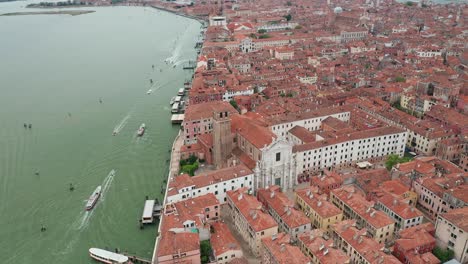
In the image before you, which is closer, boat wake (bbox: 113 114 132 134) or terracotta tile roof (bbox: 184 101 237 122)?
terracotta tile roof (bbox: 184 101 237 122)

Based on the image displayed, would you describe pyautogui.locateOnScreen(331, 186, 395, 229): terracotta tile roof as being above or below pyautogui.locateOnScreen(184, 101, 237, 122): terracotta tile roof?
below

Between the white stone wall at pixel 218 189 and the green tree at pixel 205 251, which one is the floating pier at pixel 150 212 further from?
the green tree at pixel 205 251

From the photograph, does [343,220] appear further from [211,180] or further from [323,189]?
[211,180]

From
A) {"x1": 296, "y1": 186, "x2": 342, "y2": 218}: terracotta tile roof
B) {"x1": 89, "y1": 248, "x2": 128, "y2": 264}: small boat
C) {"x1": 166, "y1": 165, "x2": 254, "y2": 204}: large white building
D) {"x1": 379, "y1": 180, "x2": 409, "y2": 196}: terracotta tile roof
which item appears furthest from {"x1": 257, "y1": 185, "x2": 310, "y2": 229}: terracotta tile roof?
{"x1": 89, "y1": 248, "x2": 128, "y2": 264}: small boat

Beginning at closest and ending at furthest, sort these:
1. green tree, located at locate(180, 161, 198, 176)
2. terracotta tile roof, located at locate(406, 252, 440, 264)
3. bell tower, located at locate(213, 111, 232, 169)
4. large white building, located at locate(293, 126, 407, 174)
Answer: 1. terracotta tile roof, located at locate(406, 252, 440, 264)
2. bell tower, located at locate(213, 111, 232, 169)
3. large white building, located at locate(293, 126, 407, 174)
4. green tree, located at locate(180, 161, 198, 176)

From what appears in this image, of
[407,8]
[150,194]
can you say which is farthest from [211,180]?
[407,8]

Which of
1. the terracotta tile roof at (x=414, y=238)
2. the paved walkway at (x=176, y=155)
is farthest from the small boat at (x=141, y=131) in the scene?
the terracotta tile roof at (x=414, y=238)

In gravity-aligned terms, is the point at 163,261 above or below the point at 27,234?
above

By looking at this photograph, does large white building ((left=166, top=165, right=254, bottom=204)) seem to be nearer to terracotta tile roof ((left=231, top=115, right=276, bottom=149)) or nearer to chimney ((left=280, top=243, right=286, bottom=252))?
terracotta tile roof ((left=231, top=115, right=276, bottom=149))
